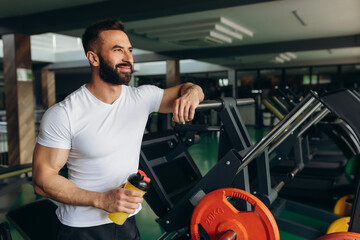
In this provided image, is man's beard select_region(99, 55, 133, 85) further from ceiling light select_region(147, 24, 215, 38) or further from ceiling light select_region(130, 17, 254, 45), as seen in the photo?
ceiling light select_region(147, 24, 215, 38)

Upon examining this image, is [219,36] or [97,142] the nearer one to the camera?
[97,142]

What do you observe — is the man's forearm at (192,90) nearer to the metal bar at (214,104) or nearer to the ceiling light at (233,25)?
the metal bar at (214,104)

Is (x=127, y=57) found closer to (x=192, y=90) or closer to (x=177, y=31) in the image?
(x=192, y=90)

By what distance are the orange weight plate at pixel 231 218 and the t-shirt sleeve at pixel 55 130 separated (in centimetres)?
67

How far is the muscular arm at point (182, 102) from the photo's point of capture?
1115 mm

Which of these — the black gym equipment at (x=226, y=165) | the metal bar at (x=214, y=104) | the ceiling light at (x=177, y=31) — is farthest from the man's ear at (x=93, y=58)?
the ceiling light at (x=177, y=31)

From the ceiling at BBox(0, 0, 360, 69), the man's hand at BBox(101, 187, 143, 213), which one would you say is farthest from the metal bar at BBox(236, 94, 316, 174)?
the ceiling at BBox(0, 0, 360, 69)

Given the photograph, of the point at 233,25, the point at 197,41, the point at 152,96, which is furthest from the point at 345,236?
the point at 197,41

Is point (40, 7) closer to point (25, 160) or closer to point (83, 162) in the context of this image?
point (25, 160)

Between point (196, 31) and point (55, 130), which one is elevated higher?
point (196, 31)

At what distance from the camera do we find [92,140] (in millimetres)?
1117

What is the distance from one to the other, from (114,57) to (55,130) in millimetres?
350

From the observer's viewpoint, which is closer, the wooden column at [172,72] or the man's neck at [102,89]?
the man's neck at [102,89]

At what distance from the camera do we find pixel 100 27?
3.86ft
